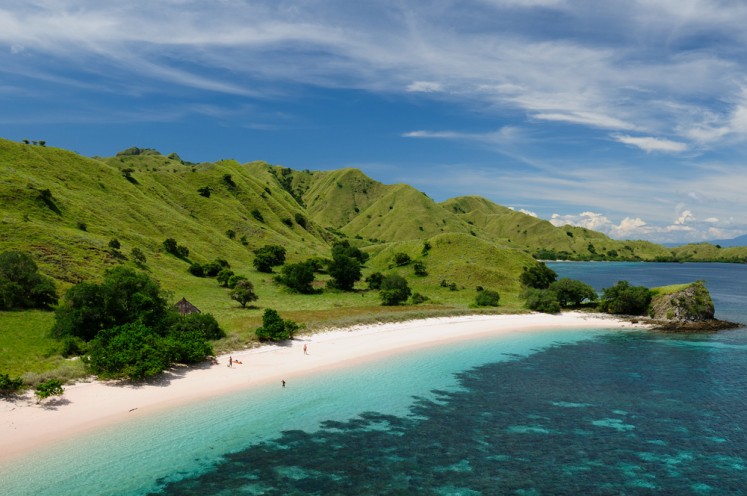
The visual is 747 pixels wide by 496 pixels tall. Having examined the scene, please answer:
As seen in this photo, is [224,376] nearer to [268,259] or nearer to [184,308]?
[184,308]

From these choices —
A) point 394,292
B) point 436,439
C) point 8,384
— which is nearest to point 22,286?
point 8,384

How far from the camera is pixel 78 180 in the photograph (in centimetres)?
10750

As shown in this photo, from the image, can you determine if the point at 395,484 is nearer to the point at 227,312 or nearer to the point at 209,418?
the point at 209,418

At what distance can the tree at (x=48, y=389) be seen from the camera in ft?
91.2

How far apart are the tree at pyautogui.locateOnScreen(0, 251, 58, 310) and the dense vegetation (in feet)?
0.50

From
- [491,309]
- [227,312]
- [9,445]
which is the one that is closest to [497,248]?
[491,309]

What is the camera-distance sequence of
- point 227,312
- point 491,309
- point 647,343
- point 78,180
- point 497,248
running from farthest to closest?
point 497,248 → point 78,180 → point 491,309 → point 227,312 → point 647,343

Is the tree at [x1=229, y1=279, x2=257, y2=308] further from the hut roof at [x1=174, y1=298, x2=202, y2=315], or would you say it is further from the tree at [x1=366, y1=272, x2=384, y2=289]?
the tree at [x1=366, y1=272, x2=384, y2=289]

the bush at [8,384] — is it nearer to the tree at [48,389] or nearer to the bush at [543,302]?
the tree at [48,389]

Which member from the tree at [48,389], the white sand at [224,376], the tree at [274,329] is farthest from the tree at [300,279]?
the tree at [48,389]

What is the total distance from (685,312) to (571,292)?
17.6 meters

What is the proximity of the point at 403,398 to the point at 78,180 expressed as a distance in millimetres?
109822

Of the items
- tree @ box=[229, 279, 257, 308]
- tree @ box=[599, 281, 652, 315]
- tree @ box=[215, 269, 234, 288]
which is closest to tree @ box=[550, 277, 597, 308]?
tree @ box=[599, 281, 652, 315]

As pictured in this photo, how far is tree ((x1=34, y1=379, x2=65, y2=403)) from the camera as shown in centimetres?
2780
